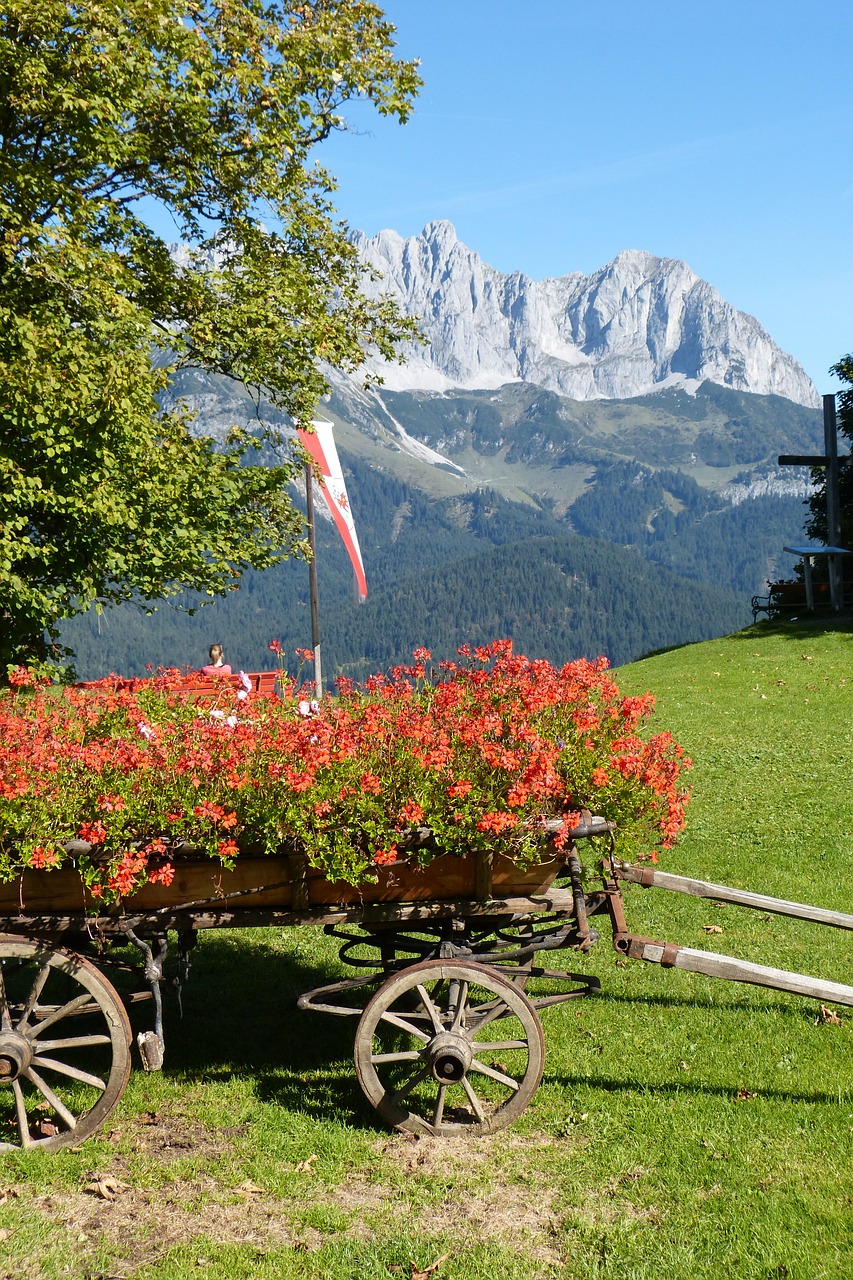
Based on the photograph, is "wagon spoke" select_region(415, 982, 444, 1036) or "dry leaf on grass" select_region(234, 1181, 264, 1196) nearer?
"dry leaf on grass" select_region(234, 1181, 264, 1196)

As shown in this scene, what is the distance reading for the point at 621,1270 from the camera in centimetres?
441

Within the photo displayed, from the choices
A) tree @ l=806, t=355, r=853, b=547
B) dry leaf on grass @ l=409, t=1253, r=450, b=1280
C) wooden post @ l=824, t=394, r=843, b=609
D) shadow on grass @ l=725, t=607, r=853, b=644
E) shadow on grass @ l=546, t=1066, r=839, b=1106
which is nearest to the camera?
dry leaf on grass @ l=409, t=1253, r=450, b=1280

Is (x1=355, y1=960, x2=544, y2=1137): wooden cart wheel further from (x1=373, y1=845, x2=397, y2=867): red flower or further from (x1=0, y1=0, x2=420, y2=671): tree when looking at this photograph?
(x1=0, y1=0, x2=420, y2=671): tree

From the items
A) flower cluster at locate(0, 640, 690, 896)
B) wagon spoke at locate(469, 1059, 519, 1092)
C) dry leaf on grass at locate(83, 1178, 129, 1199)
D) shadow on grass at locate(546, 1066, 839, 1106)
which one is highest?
flower cluster at locate(0, 640, 690, 896)

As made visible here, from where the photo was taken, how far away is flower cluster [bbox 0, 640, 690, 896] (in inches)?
206

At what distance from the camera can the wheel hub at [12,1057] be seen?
17.3ft

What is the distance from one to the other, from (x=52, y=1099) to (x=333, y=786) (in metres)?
2.27

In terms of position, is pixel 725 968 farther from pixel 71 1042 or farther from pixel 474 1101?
pixel 71 1042

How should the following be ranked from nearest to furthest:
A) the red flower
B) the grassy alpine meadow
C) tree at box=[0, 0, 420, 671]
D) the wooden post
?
the grassy alpine meadow < the red flower < tree at box=[0, 0, 420, 671] < the wooden post

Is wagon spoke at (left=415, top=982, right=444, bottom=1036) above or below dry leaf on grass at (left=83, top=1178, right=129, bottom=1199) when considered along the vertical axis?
above

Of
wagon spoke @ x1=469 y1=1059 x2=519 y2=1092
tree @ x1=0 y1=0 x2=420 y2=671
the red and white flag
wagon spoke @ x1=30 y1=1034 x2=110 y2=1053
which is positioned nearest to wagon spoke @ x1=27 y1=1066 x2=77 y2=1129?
wagon spoke @ x1=30 y1=1034 x2=110 y2=1053

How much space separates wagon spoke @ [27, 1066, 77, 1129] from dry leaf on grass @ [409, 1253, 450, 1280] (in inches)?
81.9

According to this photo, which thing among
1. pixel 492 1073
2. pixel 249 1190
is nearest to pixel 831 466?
pixel 492 1073

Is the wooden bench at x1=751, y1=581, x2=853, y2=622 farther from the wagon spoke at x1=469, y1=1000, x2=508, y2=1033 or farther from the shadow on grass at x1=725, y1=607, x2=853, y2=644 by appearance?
the wagon spoke at x1=469, y1=1000, x2=508, y2=1033
